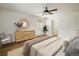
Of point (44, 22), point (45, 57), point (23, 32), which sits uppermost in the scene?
point (44, 22)

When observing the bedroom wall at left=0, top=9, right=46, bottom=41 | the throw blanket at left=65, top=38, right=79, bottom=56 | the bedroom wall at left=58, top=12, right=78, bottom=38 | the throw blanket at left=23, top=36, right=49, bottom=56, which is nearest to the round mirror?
the bedroom wall at left=0, top=9, right=46, bottom=41

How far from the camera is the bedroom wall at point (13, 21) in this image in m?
1.53

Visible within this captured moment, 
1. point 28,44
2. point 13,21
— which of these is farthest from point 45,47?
point 13,21

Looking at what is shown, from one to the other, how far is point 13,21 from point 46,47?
0.63 m

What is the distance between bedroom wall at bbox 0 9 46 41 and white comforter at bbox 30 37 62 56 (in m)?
0.19

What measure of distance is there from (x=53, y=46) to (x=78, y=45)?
37cm

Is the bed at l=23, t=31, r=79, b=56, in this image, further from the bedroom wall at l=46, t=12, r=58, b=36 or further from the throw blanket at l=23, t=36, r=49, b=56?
the bedroom wall at l=46, t=12, r=58, b=36

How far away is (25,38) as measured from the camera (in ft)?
5.26

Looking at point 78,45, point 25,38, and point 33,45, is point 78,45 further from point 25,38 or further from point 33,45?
point 25,38

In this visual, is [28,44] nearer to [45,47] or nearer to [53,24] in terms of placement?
[45,47]

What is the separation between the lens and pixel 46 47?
1.58 metres

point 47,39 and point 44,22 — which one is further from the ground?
point 44,22

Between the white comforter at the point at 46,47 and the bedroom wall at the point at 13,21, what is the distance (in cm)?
19

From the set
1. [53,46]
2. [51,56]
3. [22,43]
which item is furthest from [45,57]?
[22,43]
